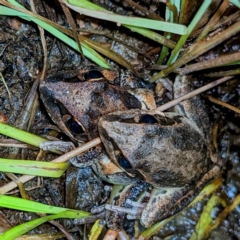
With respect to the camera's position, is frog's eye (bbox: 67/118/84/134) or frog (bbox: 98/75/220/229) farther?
frog's eye (bbox: 67/118/84/134)

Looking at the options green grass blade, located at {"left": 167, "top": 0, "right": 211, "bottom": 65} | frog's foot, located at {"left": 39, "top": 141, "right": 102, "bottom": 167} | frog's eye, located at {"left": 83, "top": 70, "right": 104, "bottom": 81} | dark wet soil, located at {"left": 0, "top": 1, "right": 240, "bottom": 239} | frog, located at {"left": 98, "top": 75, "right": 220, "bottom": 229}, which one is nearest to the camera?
green grass blade, located at {"left": 167, "top": 0, "right": 211, "bottom": 65}

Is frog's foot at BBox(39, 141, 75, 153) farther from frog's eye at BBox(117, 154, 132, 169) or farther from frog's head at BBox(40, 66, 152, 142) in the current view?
frog's eye at BBox(117, 154, 132, 169)

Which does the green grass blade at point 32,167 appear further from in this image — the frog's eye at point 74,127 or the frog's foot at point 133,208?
the frog's foot at point 133,208

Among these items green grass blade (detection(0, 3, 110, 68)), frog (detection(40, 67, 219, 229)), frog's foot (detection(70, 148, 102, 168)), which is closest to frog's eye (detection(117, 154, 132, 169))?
frog (detection(40, 67, 219, 229))

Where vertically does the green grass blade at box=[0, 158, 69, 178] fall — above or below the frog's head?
below

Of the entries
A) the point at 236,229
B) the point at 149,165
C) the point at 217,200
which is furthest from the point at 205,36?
the point at 236,229

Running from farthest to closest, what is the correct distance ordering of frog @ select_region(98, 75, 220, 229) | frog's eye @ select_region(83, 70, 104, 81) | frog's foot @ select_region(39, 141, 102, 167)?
frog's foot @ select_region(39, 141, 102, 167)
frog's eye @ select_region(83, 70, 104, 81)
frog @ select_region(98, 75, 220, 229)

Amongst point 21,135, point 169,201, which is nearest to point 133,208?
point 169,201
